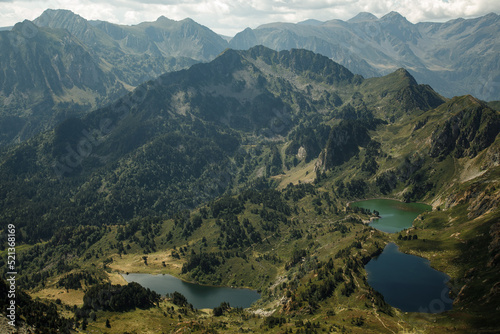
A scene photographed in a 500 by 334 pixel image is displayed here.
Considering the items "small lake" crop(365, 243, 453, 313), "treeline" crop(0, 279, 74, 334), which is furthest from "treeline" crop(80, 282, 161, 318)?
"small lake" crop(365, 243, 453, 313)

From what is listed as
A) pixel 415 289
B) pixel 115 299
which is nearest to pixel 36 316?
pixel 115 299

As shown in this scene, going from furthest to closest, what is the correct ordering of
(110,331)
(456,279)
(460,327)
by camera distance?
1. (456,279)
2. (110,331)
3. (460,327)

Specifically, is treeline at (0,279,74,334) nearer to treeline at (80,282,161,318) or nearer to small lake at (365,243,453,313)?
treeline at (80,282,161,318)

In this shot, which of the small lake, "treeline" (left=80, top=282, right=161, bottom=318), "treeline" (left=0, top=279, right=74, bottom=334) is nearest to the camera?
"treeline" (left=0, top=279, right=74, bottom=334)

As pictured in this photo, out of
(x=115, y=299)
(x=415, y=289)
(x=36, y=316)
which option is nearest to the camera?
(x=36, y=316)

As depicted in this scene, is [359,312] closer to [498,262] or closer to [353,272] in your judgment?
[353,272]

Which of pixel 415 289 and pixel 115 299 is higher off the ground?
pixel 415 289

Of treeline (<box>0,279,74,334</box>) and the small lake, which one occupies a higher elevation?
treeline (<box>0,279,74,334</box>)

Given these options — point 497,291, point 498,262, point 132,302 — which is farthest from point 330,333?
point 132,302

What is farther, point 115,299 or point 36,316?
point 115,299

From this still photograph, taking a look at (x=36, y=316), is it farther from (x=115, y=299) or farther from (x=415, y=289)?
(x=415, y=289)

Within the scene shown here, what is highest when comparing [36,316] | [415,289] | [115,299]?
[36,316]
